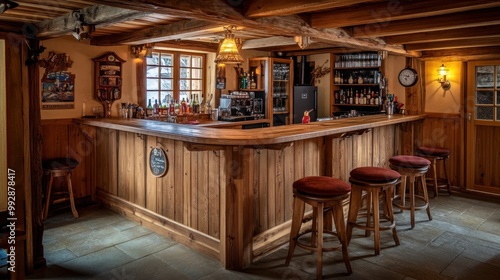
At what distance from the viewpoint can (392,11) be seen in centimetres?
313

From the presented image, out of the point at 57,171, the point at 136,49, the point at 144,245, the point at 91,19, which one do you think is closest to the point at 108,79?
the point at 136,49

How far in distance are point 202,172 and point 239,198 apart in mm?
496

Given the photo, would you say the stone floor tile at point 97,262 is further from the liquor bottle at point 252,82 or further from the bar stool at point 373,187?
the liquor bottle at point 252,82

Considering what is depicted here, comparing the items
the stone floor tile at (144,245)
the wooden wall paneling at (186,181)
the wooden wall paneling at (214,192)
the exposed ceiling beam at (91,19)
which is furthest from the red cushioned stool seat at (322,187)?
the exposed ceiling beam at (91,19)

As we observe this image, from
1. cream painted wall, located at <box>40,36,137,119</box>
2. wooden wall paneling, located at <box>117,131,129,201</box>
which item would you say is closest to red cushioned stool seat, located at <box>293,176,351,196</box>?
wooden wall paneling, located at <box>117,131,129,201</box>

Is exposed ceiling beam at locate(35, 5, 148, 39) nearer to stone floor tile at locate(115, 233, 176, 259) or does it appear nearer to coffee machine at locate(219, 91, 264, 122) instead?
stone floor tile at locate(115, 233, 176, 259)

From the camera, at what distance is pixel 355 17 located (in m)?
3.30

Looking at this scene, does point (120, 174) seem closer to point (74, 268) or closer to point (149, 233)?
point (149, 233)

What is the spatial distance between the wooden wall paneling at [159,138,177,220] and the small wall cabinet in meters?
1.60

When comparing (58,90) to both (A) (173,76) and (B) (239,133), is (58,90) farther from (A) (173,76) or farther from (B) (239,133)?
(B) (239,133)

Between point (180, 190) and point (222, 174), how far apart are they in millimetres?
700

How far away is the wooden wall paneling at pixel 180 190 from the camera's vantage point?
381cm

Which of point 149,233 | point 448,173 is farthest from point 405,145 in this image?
point 149,233

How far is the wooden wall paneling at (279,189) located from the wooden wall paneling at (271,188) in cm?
4
